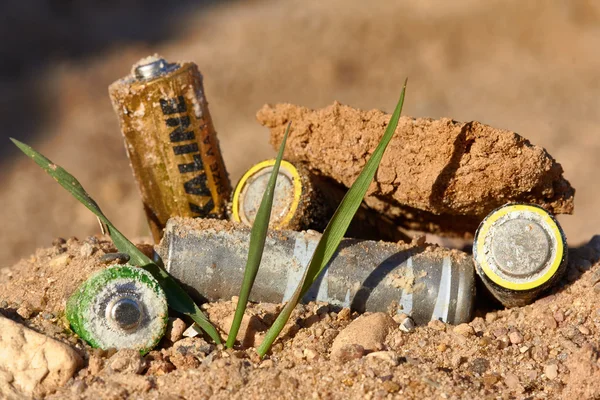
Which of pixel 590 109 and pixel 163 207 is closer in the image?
pixel 163 207

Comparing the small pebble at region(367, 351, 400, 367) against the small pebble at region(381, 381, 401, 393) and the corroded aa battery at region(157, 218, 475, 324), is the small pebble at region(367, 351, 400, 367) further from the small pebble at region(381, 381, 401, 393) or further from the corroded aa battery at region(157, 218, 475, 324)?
the corroded aa battery at region(157, 218, 475, 324)

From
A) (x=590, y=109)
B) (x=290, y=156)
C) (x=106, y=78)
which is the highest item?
(x=106, y=78)

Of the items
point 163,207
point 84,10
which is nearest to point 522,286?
point 163,207

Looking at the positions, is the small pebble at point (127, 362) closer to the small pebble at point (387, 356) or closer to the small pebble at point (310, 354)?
the small pebble at point (310, 354)

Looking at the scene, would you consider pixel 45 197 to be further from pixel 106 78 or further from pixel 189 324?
pixel 189 324

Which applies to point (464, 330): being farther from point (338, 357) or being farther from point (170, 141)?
point (170, 141)

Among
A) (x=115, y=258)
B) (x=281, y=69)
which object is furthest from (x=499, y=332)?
(x=281, y=69)

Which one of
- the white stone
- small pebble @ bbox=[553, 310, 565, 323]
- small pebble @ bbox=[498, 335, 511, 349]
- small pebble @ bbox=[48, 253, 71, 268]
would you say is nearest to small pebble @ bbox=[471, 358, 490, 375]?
small pebble @ bbox=[498, 335, 511, 349]

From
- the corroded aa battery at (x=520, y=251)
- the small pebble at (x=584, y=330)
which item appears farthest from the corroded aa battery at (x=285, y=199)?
the small pebble at (x=584, y=330)
